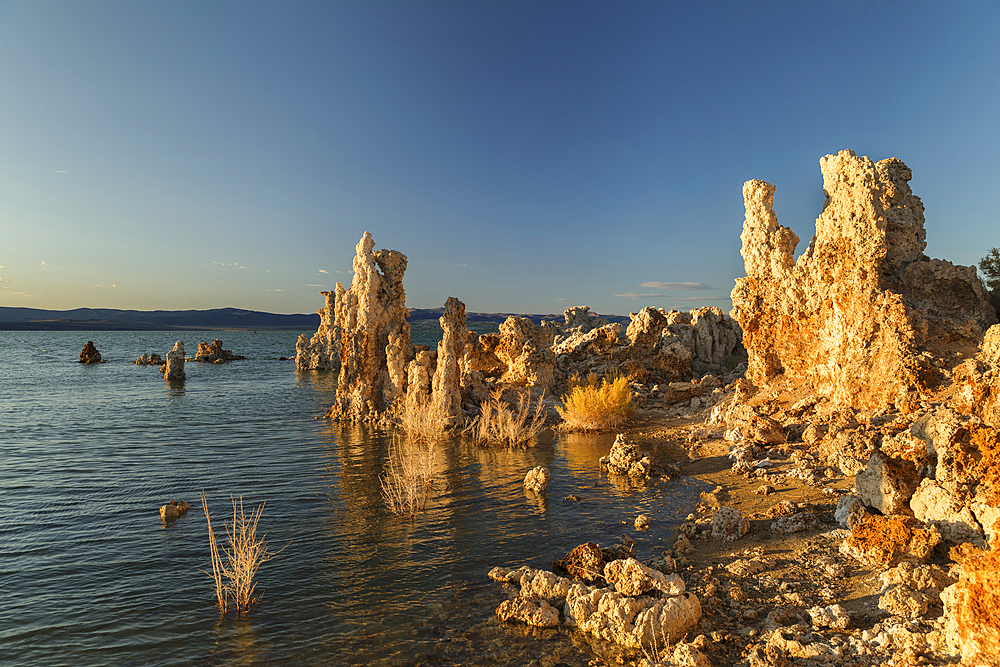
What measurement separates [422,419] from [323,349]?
44449mm

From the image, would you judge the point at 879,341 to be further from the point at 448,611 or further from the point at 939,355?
the point at 448,611

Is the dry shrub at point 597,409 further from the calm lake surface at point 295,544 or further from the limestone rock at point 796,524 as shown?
the limestone rock at point 796,524

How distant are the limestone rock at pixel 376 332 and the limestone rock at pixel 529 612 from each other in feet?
51.2

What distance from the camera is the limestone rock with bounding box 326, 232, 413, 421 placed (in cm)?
2177

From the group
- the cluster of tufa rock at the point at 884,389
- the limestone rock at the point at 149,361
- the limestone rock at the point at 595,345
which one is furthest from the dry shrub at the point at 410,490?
the limestone rock at the point at 149,361

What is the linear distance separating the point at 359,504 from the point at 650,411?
14178mm

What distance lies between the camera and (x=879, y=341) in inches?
533

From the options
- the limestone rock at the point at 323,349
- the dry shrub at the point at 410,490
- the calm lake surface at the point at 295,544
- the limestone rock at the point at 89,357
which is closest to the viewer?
the calm lake surface at the point at 295,544

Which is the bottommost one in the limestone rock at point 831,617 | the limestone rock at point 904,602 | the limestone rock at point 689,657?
the limestone rock at point 689,657

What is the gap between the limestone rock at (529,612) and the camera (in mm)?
6344

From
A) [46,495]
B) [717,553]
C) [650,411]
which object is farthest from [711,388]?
[46,495]

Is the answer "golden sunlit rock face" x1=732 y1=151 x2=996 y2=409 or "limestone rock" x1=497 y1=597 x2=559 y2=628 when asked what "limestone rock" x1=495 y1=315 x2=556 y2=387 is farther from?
"limestone rock" x1=497 y1=597 x2=559 y2=628

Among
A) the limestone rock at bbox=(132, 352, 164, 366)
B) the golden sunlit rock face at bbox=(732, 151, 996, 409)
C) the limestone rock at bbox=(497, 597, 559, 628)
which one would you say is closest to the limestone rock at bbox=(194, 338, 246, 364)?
the limestone rock at bbox=(132, 352, 164, 366)

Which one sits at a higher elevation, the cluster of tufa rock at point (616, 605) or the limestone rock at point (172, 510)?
the cluster of tufa rock at point (616, 605)
